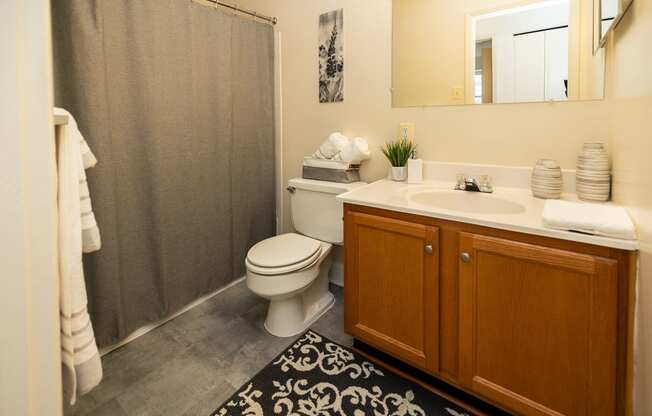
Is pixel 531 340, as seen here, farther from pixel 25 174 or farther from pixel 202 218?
pixel 202 218

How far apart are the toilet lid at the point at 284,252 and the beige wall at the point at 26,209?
106cm

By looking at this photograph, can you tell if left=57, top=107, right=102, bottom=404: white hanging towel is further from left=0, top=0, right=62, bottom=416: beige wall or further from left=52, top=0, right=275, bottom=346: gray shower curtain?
left=52, top=0, right=275, bottom=346: gray shower curtain

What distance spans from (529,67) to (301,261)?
52.8 inches

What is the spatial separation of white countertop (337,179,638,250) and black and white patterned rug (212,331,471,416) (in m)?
0.74

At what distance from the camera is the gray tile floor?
134cm

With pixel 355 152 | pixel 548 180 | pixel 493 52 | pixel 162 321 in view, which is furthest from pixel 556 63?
pixel 162 321

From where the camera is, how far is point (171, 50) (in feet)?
5.69

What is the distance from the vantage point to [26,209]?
556 millimetres

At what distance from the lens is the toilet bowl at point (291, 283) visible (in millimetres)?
1631

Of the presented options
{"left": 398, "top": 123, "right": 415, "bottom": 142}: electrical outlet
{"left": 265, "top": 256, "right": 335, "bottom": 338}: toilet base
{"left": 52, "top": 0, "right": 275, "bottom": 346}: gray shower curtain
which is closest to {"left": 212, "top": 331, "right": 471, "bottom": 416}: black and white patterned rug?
{"left": 265, "top": 256, "right": 335, "bottom": 338}: toilet base

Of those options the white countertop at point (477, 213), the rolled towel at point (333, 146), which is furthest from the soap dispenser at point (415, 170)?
the rolled towel at point (333, 146)

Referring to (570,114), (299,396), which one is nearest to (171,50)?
(299,396)

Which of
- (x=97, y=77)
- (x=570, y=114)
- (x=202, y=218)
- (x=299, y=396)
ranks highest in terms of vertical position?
(x=97, y=77)

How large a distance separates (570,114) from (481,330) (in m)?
0.96
